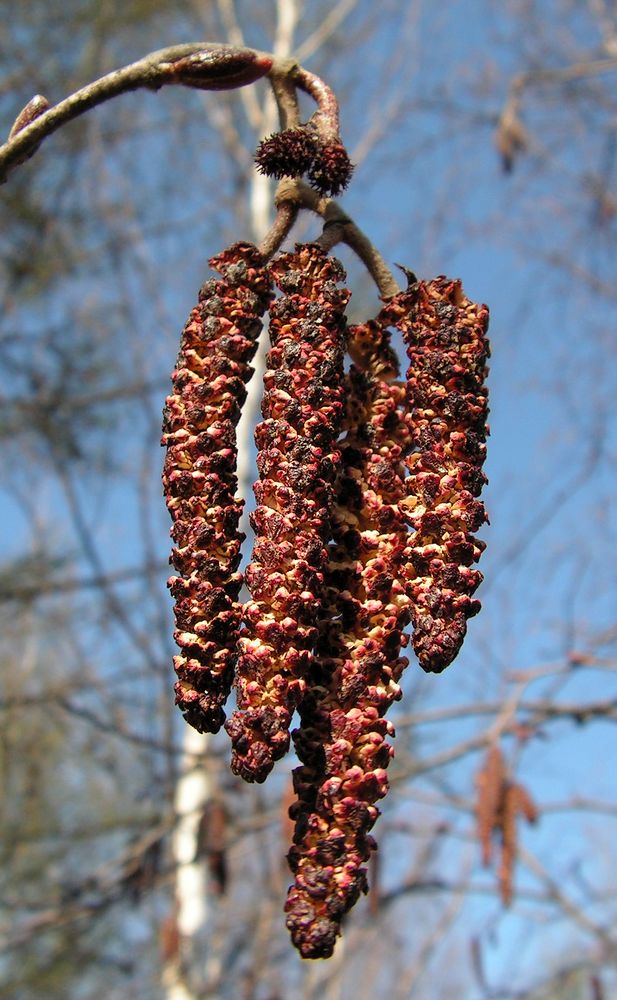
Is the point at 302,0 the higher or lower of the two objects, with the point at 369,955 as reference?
higher

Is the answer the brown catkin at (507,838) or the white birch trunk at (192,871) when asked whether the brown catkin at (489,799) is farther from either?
the white birch trunk at (192,871)

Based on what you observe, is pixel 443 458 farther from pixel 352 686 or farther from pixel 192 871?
pixel 192 871

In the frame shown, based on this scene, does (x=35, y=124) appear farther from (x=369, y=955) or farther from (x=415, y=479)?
(x=369, y=955)

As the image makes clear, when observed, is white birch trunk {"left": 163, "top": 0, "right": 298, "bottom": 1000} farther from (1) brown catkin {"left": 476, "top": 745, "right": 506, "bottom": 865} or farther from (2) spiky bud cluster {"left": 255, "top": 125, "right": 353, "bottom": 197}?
(2) spiky bud cluster {"left": 255, "top": 125, "right": 353, "bottom": 197}

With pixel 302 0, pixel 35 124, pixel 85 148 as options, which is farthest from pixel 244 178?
pixel 35 124

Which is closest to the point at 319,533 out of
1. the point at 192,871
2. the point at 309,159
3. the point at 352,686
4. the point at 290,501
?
the point at 290,501

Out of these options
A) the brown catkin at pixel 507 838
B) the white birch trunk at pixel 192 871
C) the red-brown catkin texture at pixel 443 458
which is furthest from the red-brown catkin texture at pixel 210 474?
the white birch trunk at pixel 192 871

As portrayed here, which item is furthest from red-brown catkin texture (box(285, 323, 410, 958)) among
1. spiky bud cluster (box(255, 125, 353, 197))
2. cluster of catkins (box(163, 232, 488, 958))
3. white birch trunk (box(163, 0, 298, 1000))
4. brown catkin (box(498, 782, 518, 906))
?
white birch trunk (box(163, 0, 298, 1000))
